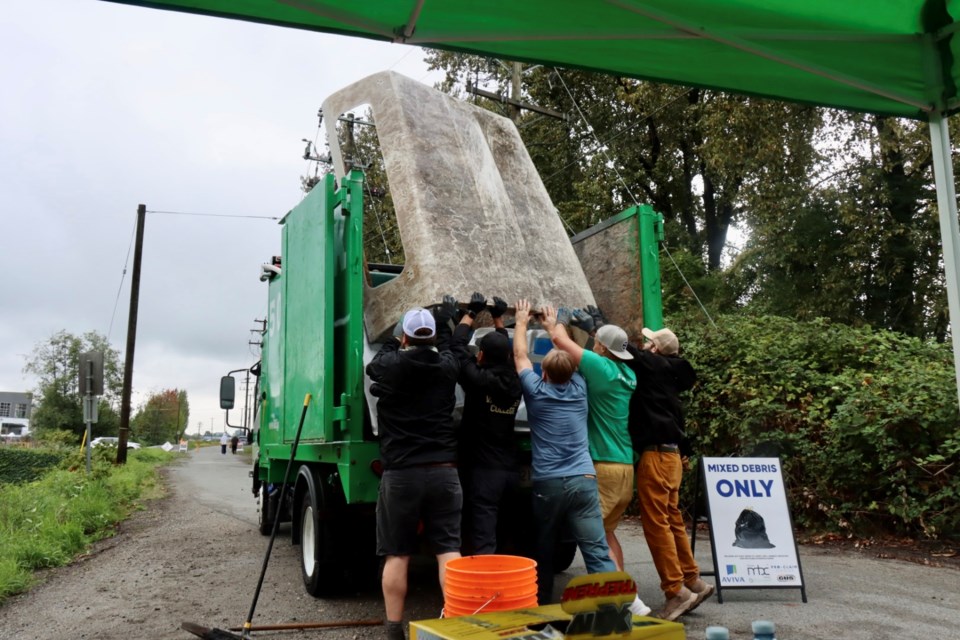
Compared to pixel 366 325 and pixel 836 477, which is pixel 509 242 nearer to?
pixel 366 325

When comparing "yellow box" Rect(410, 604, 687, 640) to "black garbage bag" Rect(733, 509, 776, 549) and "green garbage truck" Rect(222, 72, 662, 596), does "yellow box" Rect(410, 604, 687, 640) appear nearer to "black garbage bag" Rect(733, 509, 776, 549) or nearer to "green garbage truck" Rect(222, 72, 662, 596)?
"green garbage truck" Rect(222, 72, 662, 596)

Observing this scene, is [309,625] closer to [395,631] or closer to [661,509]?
[395,631]

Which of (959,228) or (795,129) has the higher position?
(795,129)

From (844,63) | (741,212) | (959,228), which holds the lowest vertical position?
(959,228)

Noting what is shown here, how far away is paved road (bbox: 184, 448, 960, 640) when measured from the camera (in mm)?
4861

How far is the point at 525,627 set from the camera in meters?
2.34

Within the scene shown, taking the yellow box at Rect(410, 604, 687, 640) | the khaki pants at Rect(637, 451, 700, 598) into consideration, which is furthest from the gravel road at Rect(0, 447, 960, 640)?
the yellow box at Rect(410, 604, 687, 640)

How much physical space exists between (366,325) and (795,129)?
11.9 m

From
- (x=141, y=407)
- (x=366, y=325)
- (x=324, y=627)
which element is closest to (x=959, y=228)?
(x=366, y=325)

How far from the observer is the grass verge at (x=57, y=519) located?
7.85 m

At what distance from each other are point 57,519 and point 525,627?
32.8ft

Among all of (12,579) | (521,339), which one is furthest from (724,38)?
(12,579)

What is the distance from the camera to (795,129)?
1442 centimetres

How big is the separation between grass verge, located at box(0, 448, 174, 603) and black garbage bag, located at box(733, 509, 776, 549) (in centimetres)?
623
